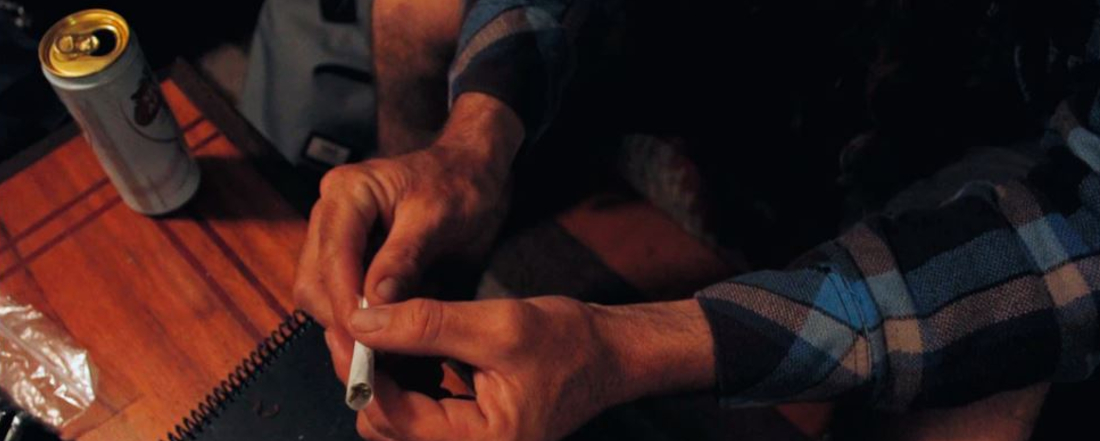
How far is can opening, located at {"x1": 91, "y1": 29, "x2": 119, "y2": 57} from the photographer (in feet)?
2.26

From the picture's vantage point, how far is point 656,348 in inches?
24.8

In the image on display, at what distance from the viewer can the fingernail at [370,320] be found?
1.85 feet

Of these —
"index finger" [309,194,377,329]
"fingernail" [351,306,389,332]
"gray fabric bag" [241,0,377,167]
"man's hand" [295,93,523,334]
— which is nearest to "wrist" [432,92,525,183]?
"man's hand" [295,93,523,334]

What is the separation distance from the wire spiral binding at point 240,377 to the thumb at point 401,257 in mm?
127

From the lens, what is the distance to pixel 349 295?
0.62 meters

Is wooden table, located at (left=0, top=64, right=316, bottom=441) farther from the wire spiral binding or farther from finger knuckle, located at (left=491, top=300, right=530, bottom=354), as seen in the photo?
finger knuckle, located at (left=491, top=300, right=530, bottom=354)

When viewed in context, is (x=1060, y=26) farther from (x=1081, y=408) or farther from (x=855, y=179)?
(x=1081, y=408)

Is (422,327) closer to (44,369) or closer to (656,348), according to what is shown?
(656,348)

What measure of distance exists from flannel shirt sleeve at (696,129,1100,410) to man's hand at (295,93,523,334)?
20cm

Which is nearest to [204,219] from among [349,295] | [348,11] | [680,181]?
[349,295]

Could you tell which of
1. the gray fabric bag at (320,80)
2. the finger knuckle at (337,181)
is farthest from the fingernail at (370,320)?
the gray fabric bag at (320,80)

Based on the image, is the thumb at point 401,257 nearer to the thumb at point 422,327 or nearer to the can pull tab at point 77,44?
the thumb at point 422,327

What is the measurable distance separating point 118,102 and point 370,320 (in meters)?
0.30

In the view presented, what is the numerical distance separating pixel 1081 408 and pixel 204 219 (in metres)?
0.78
